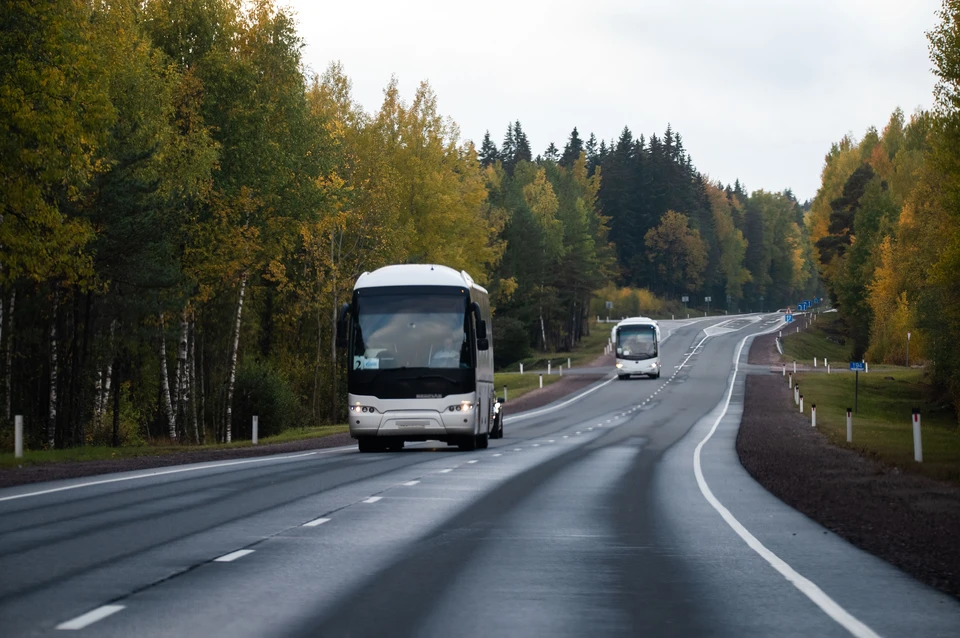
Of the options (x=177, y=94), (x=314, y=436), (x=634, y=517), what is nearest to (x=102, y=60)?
(x=177, y=94)

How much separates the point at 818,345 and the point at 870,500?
108271mm

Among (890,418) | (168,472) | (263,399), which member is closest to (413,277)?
(168,472)

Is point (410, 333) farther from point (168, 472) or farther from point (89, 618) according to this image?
point (89, 618)

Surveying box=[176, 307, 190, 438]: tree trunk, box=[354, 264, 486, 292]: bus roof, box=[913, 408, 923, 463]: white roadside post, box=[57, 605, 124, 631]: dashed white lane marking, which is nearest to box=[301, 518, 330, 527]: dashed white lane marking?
box=[57, 605, 124, 631]: dashed white lane marking

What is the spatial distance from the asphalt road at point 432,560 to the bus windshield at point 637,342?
59.3 m

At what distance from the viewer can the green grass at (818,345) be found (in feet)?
352

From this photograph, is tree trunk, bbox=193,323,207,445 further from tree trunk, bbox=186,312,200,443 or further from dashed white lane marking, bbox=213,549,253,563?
dashed white lane marking, bbox=213,549,253,563

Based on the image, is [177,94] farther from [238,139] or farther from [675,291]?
[675,291]

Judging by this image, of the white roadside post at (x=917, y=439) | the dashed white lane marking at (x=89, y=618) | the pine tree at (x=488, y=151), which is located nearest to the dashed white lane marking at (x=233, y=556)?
the dashed white lane marking at (x=89, y=618)

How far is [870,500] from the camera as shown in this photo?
671 inches

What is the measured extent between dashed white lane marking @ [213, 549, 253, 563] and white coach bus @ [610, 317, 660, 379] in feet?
230

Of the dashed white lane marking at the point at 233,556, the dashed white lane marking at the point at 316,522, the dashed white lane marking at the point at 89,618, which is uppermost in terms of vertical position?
the dashed white lane marking at the point at 89,618

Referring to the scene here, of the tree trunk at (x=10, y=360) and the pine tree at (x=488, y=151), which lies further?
the pine tree at (x=488, y=151)

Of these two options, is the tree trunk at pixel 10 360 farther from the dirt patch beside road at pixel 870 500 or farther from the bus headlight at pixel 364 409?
the dirt patch beside road at pixel 870 500
